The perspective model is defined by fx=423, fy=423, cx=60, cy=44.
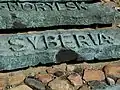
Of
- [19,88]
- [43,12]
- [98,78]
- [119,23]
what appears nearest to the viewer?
[19,88]

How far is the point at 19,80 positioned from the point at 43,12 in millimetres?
737

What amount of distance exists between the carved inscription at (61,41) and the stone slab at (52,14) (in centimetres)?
18

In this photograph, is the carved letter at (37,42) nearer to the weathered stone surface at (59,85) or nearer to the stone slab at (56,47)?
the stone slab at (56,47)

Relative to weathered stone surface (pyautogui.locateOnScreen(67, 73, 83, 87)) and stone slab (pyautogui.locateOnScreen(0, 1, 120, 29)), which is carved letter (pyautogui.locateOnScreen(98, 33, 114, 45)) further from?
weathered stone surface (pyautogui.locateOnScreen(67, 73, 83, 87))

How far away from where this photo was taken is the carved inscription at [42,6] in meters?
3.67

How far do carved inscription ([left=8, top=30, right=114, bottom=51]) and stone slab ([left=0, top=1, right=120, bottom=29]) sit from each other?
18cm

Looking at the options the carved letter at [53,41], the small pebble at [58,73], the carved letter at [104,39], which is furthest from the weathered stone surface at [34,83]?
the carved letter at [104,39]

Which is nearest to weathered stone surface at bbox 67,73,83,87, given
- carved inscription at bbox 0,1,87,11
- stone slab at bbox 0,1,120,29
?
stone slab at bbox 0,1,120,29

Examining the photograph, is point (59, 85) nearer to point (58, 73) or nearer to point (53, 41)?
point (58, 73)

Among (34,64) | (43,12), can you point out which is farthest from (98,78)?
(43,12)

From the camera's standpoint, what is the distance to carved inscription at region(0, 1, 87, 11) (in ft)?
12.0

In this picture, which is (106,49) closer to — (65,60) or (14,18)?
(65,60)

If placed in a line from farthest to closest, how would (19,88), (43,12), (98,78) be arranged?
(43,12) < (98,78) < (19,88)

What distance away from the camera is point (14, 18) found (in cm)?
356
